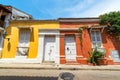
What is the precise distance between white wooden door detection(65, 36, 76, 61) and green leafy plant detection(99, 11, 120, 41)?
11.4ft

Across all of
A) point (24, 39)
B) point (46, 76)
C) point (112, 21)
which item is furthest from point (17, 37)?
point (112, 21)

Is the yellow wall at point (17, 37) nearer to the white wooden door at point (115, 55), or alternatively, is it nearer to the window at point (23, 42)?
the window at point (23, 42)

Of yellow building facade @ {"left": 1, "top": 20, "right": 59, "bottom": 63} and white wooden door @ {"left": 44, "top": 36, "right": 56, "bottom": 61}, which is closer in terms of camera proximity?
yellow building facade @ {"left": 1, "top": 20, "right": 59, "bottom": 63}

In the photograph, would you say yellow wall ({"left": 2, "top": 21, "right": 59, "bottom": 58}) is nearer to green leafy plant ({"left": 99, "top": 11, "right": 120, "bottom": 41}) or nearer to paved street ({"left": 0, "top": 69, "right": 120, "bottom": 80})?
green leafy plant ({"left": 99, "top": 11, "right": 120, "bottom": 41})

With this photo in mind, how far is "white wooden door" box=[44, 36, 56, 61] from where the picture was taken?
53.0 ft

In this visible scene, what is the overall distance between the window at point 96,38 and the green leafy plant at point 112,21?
1077 mm

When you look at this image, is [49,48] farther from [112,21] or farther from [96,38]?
[112,21]

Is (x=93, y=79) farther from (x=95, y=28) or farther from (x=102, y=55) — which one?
(x=95, y=28)

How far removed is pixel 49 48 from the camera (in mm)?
16469

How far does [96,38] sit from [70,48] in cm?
281

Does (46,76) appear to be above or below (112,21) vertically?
below

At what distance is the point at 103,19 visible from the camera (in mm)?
16812

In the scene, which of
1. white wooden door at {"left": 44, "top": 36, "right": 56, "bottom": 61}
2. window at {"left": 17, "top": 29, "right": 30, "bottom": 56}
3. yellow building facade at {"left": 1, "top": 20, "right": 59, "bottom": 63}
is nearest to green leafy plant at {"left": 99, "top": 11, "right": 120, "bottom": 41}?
yellow building facade at {"left": 1, "top": 20, "right": 59, "bottom": 63}

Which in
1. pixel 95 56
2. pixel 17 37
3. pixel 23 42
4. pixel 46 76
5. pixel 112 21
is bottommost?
pixel 46 76
